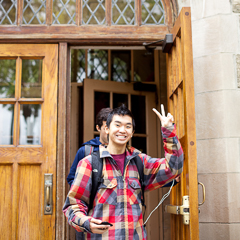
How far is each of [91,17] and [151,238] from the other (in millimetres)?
3056

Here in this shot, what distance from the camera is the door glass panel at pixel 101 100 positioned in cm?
485

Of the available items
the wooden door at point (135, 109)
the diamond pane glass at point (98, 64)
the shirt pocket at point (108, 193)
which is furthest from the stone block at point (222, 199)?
the diamond pane glass at point (98, 64)

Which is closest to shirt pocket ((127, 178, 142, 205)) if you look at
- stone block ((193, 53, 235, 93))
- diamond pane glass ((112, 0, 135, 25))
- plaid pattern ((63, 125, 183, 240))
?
plaid pattern ((63, 125, 183, 240))

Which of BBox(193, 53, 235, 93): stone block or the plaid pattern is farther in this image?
BBox(193, 53, 235, 93): stone block

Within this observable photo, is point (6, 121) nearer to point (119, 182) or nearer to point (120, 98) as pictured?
point (119, 182)

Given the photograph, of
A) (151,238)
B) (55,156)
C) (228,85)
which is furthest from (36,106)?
(151,238)

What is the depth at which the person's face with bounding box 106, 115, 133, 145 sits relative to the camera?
2348mm

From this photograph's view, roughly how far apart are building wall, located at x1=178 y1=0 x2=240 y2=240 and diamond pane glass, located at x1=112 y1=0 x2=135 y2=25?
587mm

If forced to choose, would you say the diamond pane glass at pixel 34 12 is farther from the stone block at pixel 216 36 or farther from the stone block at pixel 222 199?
the stone block at pixel 222 199

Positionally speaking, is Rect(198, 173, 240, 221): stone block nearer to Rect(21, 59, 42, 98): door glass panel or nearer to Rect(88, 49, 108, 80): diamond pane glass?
Rect(21, 59, 42, 98): door glass panel

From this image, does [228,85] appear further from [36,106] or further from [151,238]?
[151,238]

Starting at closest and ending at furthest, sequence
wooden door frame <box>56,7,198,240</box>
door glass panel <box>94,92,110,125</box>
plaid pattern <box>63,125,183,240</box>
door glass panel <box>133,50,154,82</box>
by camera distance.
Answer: plaid pattern <box>63,125,183,240</box>, wooden door frame <box>56,7,198,240</box>, door glass panel <box>94,92,110,125</box>, door glass panel <box>133,50,154,82</box>

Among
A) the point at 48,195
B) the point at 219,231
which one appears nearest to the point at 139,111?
the point at 48,195

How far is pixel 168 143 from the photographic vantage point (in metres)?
2.28
